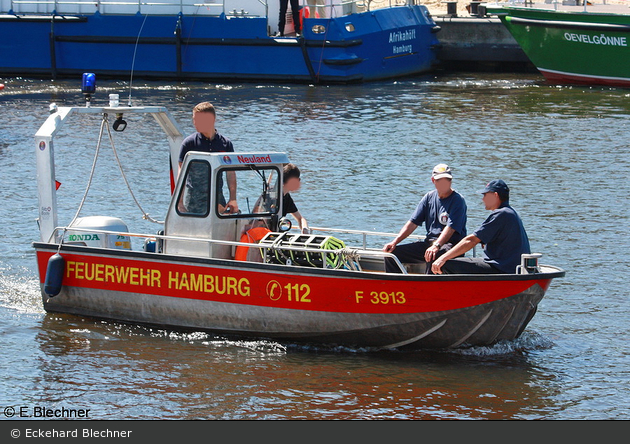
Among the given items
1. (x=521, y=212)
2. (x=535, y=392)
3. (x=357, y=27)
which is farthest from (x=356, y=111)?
(x=535, y=392)

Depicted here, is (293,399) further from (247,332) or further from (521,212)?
(521,212)

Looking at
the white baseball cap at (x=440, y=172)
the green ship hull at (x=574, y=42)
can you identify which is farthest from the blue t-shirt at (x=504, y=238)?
the green ship hull at (x=574, y=42)

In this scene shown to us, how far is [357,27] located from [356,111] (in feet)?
14.7

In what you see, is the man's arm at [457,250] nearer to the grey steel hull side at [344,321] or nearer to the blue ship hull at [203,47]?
the grey steel hull side at [344,321]

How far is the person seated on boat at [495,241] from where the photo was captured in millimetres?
8398

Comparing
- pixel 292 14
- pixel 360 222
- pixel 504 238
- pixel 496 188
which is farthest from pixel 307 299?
pixel 292 14

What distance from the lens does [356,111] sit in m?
24.1

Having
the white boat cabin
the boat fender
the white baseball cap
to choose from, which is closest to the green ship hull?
the white baseball cap

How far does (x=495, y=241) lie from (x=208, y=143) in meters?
3.07

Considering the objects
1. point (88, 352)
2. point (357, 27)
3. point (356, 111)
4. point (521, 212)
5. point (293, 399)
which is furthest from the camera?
point (357, 27)

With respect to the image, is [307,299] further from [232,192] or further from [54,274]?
[54,274]

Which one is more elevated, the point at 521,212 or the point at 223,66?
the point at 223,66

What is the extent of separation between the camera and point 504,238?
8.46m

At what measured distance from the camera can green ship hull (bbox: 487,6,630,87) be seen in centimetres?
2734
